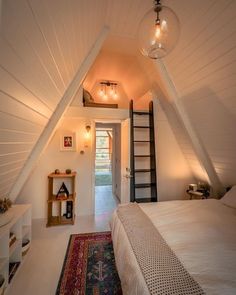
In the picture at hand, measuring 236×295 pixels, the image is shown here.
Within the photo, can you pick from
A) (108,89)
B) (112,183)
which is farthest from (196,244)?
(112,183)

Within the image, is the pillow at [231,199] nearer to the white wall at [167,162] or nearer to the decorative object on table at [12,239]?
the white wall at [167,162]

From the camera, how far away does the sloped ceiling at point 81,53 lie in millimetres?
720

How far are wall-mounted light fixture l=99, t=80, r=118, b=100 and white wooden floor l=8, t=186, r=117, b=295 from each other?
102 inches

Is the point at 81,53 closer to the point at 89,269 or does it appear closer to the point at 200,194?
the point at 89,269

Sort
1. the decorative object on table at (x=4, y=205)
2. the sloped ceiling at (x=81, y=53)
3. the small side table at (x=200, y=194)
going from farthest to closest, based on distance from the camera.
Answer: the small side table at (x=200, y=194)
the decorative object on table at (x=4, y=205)
the sloped ceiling at (x=81, y=53)

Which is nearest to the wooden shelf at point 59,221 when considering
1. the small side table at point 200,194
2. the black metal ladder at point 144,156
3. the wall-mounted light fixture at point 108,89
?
the black metal ladder at point 144,156

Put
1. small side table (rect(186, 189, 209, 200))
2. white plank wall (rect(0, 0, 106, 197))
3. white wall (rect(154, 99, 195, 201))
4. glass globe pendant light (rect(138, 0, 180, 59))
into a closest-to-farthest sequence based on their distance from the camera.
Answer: white plank wall (rect(0, 0, 106, 197)) < glass globe pendant light (rect(138, 0, 180, 59)) < small side table (rect(186, 189, 209, 200)) < white wall (rect(154, 99, 195, 201))

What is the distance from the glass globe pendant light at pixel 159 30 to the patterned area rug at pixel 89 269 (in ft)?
6.90

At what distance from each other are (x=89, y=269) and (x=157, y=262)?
1.02 meters

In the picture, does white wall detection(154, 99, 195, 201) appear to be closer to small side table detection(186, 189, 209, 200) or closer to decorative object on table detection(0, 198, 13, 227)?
small side table detection(186, 189, 209, 200)

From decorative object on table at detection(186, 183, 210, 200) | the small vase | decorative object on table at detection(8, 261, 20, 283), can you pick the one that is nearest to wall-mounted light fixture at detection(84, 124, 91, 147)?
the small vase

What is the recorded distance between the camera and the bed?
3.26 feet

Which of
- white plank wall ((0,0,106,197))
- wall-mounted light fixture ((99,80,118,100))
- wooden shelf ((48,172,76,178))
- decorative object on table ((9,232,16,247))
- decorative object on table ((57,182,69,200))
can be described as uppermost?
wall-mounted light fixture ((99,80,118,100))

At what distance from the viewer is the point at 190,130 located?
96.7 inches
